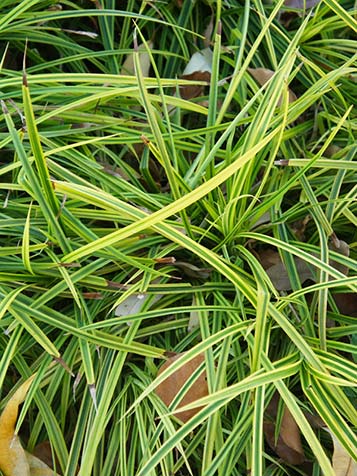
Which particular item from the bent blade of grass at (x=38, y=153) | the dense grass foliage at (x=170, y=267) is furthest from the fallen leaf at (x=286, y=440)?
the bent blade of grass at (x=38, y=153)

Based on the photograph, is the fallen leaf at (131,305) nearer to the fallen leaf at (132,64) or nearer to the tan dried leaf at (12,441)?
the tan dried leaf at (12,441)

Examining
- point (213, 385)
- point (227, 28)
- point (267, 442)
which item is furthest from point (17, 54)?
point (267, 442)

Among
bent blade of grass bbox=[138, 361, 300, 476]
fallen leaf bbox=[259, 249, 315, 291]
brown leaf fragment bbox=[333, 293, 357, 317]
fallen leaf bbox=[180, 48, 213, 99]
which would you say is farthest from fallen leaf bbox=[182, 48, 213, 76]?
bent blade of grass bbox=[138, 361, 300, 476]

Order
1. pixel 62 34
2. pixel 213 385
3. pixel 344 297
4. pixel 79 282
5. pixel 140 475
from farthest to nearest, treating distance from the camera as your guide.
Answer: pixel 62 34 < pixel 344 297 < pixel 79 282 < pixel 213 385 < pixel 140 475

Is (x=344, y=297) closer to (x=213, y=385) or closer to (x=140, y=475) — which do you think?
(x=213, y=385)

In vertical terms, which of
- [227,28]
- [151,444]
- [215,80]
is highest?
[227,28]
